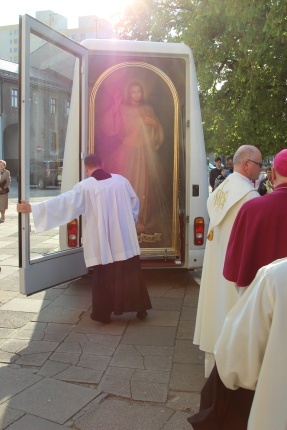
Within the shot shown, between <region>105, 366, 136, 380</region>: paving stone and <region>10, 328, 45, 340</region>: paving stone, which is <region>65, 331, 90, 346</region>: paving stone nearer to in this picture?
<region>10, 328, 45, 340</region>: paving stone

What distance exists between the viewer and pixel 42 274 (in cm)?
572

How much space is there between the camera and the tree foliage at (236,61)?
11.2m

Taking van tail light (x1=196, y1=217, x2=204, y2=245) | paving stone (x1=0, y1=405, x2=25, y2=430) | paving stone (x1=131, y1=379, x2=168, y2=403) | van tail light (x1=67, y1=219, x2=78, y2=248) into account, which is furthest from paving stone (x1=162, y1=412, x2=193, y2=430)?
van tail light (x1=196, y1=217, x2=204, y2=245)

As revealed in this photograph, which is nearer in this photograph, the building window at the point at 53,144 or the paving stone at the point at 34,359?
the paving stone at the point at 34,359

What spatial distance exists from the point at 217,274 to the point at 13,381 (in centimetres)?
178

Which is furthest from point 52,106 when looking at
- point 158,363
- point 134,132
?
point 158,363

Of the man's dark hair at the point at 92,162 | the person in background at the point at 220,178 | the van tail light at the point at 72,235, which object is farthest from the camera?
the person in background at the point at 220,178

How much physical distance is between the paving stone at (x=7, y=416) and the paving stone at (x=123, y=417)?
406 millimetres

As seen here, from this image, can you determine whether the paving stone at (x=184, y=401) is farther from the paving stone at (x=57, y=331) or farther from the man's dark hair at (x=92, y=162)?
the man's dark hair at (x=92, y=162)

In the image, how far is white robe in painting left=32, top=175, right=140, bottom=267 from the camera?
562 cm

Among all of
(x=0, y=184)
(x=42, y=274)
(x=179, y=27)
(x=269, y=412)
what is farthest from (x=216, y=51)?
(x=269, y=412)

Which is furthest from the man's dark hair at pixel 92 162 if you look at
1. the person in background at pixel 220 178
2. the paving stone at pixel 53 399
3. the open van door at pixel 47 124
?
the person in background at pixel 220 178

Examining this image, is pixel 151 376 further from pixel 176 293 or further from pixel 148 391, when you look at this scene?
pixel 176 293

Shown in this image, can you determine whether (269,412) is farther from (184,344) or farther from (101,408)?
(184,344)
